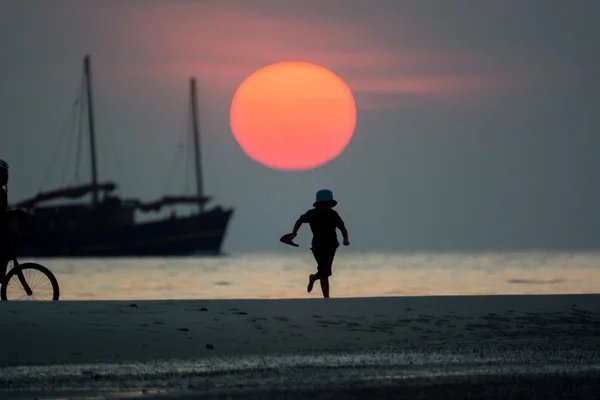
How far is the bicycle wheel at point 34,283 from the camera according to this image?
14414 millimetres

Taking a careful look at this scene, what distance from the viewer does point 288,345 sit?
1025 centimetres

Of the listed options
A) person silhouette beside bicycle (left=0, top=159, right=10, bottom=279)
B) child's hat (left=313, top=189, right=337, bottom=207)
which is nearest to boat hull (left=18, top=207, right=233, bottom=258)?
child's hat (left=313, top=189, right=337, bottom=207)

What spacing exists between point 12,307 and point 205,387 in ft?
13.6

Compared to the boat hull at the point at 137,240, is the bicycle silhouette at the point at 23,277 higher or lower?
lower

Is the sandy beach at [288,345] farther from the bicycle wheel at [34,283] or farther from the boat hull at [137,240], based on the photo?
the boat hull at [137,240]

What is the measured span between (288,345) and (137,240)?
359 feet

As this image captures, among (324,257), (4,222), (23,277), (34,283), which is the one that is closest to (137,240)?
(324,257)

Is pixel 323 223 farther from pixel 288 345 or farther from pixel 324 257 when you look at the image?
pixel 288 345

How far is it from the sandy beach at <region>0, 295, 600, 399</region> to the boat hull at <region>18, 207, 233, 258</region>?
104461mm

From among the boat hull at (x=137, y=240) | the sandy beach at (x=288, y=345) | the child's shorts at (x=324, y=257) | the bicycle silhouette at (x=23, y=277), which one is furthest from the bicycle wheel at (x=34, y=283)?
the boat hull at (x=137, y=240)

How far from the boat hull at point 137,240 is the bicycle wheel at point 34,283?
101 metres

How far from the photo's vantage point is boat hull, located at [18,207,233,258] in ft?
381

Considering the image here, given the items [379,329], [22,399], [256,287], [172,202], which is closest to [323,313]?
[379,329]

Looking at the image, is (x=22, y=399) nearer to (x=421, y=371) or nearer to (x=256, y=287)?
(x=421, y=371)
